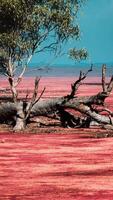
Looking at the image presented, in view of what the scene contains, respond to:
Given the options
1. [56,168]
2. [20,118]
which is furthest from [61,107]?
[56,168]

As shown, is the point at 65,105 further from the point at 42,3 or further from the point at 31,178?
the point at 42,3

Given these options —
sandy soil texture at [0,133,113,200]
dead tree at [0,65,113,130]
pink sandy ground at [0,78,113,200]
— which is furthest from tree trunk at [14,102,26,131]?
sandy soil texture at [0,133,113,200]

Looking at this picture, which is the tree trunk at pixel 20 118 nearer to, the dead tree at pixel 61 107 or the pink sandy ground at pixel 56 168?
the dead tree at pixel 61 107

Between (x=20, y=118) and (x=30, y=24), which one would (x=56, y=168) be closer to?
(x=20, y=118)

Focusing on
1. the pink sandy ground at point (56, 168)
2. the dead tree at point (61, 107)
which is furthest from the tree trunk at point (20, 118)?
the pink sandy ground at point (56, 168)

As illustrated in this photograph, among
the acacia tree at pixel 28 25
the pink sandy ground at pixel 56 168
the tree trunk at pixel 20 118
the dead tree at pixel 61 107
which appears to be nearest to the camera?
the pink sandy ground at pixel 56 168

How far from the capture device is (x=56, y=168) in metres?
18.0

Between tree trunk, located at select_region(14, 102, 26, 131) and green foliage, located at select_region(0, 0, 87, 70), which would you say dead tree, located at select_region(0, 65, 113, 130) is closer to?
tree trunk, located at select_region(14, 102, 26, 131)

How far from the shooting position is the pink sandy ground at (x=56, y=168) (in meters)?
14.6

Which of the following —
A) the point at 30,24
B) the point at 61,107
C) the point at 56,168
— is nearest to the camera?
the point at 56,168

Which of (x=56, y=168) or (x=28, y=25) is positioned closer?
(x=56, y=168)

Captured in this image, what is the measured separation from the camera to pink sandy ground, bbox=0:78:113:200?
14.6 metres

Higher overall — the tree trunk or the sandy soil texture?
the sandy soil texture

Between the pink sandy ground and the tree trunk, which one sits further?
the tree trunk
